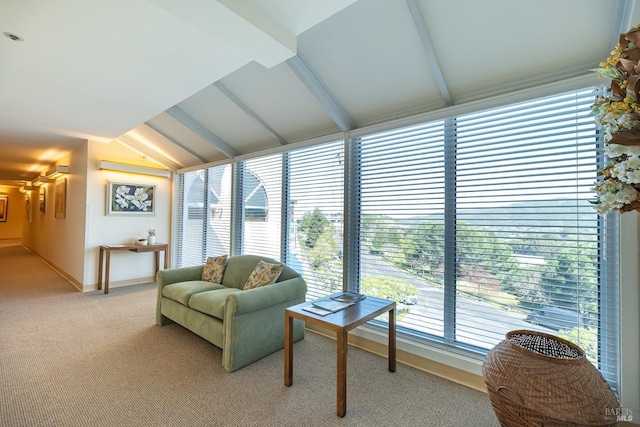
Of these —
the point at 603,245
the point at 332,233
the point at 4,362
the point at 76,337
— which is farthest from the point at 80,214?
the point at 603,245

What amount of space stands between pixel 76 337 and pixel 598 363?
450 centimetres

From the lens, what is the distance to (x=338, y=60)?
2.41 m

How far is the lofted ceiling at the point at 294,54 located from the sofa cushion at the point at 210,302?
6.80 feet

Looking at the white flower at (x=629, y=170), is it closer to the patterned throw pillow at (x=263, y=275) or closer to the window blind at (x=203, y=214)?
the patterned throw pillow at (x=263, y=275)

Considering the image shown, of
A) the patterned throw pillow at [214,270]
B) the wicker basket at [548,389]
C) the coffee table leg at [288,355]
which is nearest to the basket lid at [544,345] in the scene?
the wicker basket at [548,389]

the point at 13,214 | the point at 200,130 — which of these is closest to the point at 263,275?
the point at 200,130

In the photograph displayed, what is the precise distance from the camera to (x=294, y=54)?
6.64 ft

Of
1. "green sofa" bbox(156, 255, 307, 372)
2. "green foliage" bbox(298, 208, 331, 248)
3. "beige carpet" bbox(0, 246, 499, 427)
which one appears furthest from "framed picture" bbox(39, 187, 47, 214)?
"green foliage" bbox(298, 208, 331, 248)

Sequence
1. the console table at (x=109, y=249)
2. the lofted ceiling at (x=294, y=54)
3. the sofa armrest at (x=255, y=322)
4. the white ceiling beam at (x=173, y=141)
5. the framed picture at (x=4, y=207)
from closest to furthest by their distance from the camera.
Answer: the lofted ceiling at (x=294, y=54), the sofa armrest at (x=255, y=322), the white ceiling beam at (x=173, y=141), the console table at (x=109, y=249), the framed picture at (x=4, y=207)

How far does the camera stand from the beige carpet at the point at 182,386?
1.78 meters

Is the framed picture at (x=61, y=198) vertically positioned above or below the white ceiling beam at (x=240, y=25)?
below

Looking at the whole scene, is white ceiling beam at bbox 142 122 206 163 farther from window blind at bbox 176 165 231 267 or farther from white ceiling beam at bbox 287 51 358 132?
white ceiling beam at bbox 287 51 358 132

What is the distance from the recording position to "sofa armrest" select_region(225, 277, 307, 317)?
2.33 metres

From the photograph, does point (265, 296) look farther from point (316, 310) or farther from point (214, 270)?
point (214, 270)
